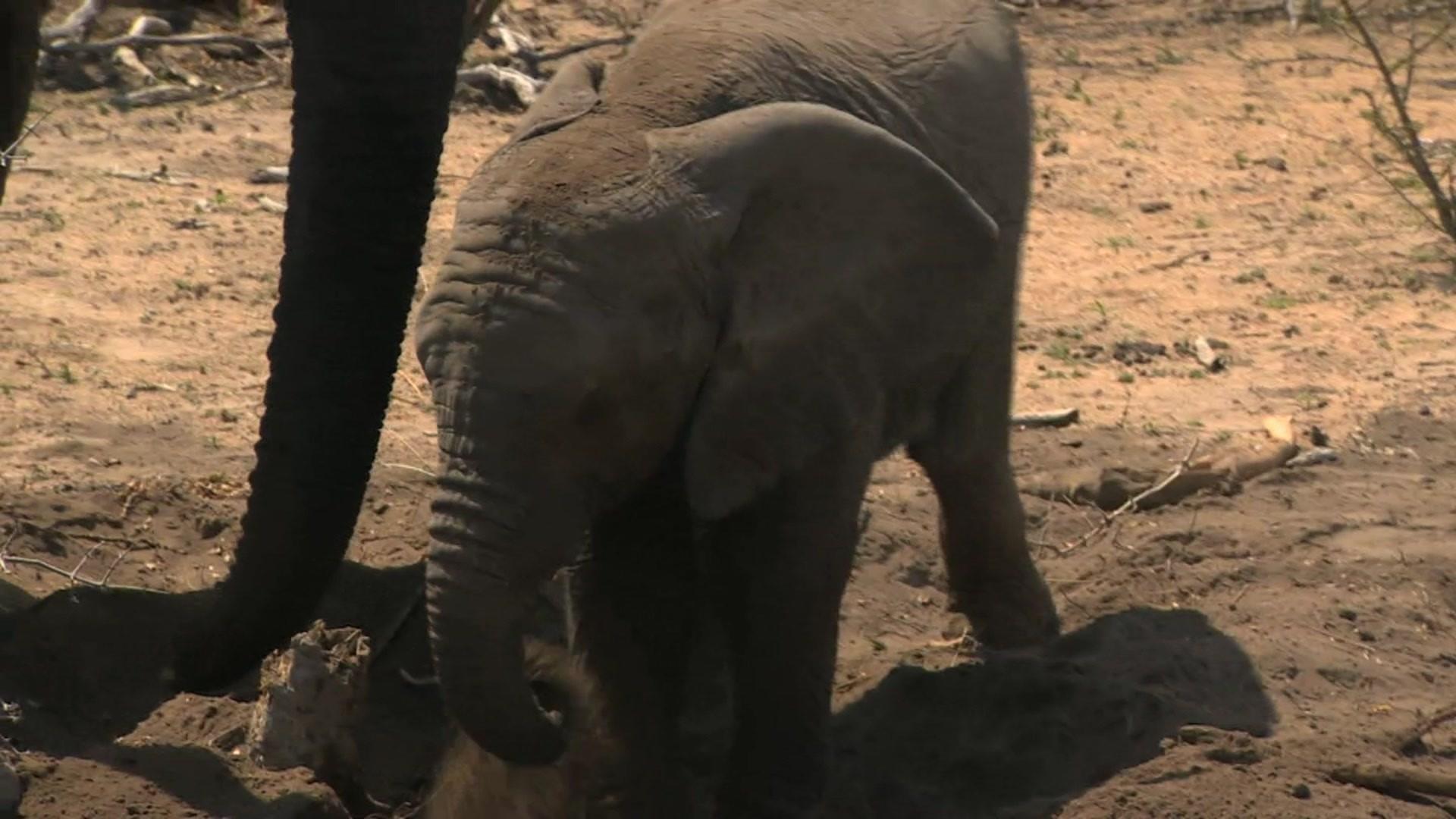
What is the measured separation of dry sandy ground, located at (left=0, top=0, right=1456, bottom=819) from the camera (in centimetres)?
526

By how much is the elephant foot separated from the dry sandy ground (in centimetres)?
9

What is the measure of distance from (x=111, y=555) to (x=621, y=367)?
2423mm

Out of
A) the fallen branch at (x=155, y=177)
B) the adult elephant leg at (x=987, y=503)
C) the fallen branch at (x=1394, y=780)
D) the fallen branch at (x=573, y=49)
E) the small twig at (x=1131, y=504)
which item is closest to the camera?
the fallen branch at (x=1394, y=780)

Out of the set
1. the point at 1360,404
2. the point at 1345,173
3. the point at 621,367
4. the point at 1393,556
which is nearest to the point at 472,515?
the point at 621,367

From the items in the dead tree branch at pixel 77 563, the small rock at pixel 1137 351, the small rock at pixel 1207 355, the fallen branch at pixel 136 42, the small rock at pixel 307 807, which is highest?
the small rock at pixel 307 807

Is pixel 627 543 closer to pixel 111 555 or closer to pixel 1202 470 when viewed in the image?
pixel 111 555

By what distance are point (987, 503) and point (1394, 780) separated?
1222mm

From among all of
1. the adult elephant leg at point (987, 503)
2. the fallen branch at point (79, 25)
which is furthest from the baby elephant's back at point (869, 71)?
the fallen branch at point (79, 25)

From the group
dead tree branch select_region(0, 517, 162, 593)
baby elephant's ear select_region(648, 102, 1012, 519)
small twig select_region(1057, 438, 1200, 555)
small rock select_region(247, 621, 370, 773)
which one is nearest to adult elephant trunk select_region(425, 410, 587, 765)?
baby elephant's ear select_region(648, 102, 1012, 519)

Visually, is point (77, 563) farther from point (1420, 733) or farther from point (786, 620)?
point (1420, 733)

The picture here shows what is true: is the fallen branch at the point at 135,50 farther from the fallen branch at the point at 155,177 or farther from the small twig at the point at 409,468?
the small twig at the point at 409,468

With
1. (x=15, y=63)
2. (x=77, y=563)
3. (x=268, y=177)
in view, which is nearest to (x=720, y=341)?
(x=77, y=563)

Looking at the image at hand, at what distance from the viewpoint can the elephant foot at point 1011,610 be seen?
591cm

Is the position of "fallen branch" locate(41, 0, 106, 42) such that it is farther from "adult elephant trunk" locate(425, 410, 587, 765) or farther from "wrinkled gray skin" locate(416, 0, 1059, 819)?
"adult elephant trunk" locate(425, 410, 587, 765)
